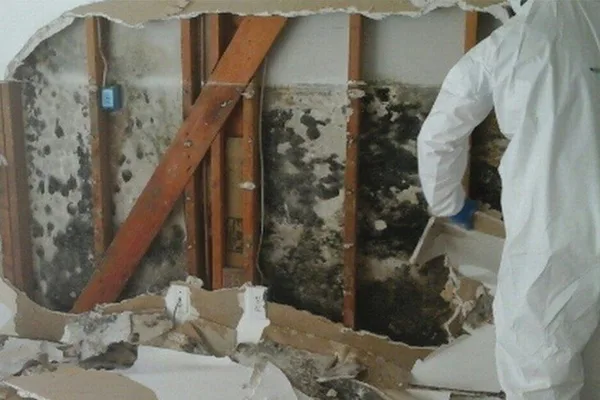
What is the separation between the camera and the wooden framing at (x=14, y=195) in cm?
284

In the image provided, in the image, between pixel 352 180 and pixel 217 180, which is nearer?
pixel 352 180

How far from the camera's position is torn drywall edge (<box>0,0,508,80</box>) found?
2.29m

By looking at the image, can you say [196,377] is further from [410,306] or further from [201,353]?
[410,306]

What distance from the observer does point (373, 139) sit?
2467mm

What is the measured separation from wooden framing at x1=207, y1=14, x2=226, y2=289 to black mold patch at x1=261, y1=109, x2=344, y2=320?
0.15m

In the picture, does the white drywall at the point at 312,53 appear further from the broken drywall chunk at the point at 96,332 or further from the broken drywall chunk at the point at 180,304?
the broken drywall chunk at the point at 96,332

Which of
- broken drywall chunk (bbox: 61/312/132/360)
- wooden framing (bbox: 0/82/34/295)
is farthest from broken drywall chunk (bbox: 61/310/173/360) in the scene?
wooden framing (bbox: 0/82/34/295)

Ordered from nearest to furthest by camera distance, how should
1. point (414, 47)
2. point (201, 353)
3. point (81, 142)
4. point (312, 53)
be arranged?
point (414, 47) → point (312, 53) → point (201, 353) → point (81, 142)

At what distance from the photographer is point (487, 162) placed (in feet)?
7.77

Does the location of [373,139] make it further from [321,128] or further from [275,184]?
[275,184]

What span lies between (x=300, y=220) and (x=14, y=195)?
111 cm

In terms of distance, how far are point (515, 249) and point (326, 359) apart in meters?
1.04

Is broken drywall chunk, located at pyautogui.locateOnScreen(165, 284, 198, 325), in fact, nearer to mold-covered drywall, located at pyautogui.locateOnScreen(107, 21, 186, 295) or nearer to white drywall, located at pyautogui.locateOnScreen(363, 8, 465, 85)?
mold-covered drywall, located at pyautogui.locateOnScreen(107, 21, 186, 295)

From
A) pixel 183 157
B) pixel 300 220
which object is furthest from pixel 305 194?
pixel 183 157
